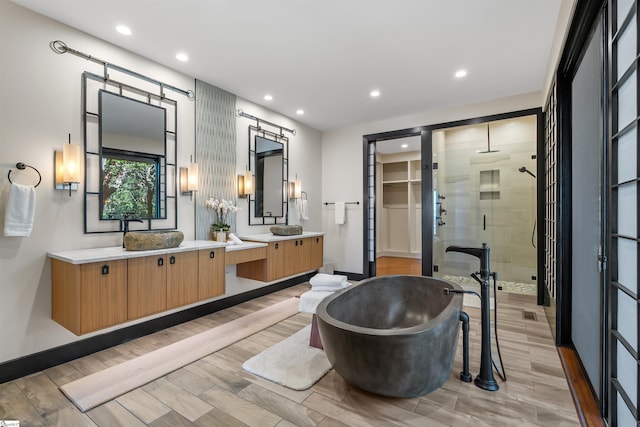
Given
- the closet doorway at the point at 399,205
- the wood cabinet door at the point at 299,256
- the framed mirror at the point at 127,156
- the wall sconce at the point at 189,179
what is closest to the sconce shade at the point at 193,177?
the wall sconce at the point at 189,179

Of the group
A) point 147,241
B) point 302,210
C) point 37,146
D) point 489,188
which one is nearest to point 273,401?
point 147,241

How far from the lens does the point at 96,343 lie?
2.59m

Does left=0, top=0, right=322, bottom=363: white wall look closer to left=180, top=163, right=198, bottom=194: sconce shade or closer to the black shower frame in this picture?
left=180, top=163, right=198, bottom=194: sconce shade

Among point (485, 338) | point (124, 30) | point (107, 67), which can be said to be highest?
Result: point (124, 30)

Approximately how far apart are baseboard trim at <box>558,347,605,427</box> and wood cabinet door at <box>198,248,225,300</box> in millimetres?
2928

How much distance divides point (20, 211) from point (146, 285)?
99 cm

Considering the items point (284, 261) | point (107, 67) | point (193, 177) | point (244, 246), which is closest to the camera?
point (107, 67)

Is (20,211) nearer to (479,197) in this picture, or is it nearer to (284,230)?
(284,230)

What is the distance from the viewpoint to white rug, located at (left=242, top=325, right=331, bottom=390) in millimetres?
2096

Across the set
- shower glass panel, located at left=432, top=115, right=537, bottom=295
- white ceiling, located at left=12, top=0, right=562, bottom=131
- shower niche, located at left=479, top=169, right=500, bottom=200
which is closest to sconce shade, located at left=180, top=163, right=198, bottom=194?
white ceiling, located at left=12, top=0, right=562, bottom=131

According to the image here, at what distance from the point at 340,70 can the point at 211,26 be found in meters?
1.39

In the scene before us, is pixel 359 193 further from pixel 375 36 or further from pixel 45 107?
pixel 45 107

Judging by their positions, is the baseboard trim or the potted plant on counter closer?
the baseboard trim

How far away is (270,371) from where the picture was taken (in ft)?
7.25
